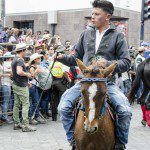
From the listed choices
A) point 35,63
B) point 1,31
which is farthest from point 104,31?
point 1,31

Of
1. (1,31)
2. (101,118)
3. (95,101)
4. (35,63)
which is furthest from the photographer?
(1,31)

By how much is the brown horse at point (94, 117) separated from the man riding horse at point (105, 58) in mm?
218

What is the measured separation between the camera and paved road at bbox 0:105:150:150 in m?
8.81

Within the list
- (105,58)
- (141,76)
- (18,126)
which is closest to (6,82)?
(18,126)

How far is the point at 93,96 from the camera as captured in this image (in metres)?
4.91

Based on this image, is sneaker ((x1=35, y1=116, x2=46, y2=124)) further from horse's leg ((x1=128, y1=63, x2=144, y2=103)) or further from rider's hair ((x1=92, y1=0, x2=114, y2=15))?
rider's hair ((x1=92, y1=0, x2=114, y2=15))

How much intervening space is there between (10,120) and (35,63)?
1.78m

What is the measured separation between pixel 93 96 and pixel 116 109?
0.96m

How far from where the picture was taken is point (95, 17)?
238 inches

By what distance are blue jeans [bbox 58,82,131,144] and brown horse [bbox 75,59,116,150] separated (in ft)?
0.51

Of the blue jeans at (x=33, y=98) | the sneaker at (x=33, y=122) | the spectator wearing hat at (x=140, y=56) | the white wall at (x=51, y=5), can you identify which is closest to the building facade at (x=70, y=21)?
the white wall at (x=51, y=5)

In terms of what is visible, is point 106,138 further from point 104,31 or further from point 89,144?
point 104,31

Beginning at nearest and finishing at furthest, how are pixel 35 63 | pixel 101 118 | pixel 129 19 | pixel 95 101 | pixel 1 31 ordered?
pixel 95 101 < pixel 101 118 < pixel 35 63 < pixel 1 31 < pixel 129 19

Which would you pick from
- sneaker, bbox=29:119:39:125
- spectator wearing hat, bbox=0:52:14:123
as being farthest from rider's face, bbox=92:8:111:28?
sneaker, bbox=29:119:39:125
